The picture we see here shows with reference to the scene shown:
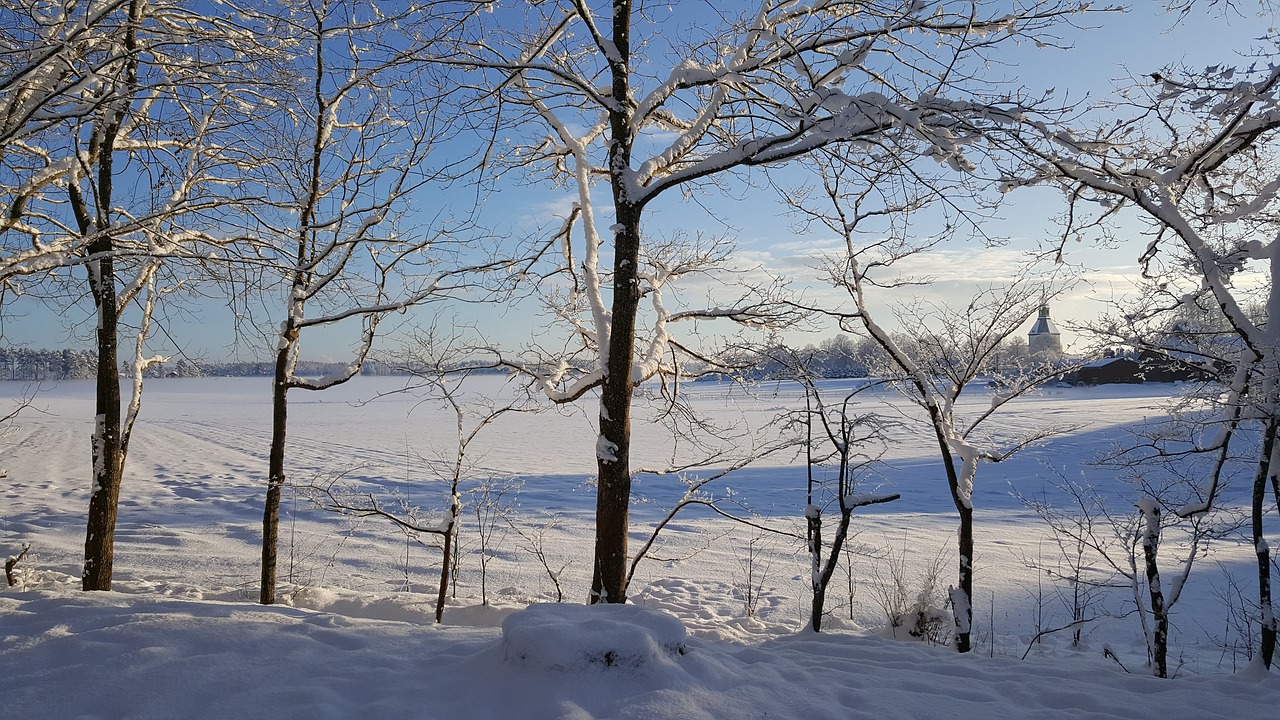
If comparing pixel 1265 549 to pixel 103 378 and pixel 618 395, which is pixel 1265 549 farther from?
pixel 103 378

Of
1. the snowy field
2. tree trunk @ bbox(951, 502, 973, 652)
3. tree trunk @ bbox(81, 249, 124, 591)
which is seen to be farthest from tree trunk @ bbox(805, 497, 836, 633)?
tree trunk @ bbox(81, 249, 124, 591)

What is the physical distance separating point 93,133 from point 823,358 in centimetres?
845

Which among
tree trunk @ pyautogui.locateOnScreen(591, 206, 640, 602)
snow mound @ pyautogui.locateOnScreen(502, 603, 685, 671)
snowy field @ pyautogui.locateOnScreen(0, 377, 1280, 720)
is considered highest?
tree trunk @ pyautogui.locateOnScreen(591, 206, 640, 602)

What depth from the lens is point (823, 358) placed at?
8.38 m

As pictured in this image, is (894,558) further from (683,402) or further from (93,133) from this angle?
(93,133)

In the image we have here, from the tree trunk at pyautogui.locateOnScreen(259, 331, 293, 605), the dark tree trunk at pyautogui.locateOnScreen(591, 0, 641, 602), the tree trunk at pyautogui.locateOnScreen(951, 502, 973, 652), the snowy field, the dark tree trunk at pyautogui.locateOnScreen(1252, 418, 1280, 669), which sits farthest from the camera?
the tree trunk at pyautogui.locateOnScreen(259, 331, 293, 605)

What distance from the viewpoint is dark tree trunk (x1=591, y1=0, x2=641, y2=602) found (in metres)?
5.71

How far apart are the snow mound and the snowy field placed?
12 mm

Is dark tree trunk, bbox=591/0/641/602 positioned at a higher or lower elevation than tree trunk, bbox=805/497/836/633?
higher

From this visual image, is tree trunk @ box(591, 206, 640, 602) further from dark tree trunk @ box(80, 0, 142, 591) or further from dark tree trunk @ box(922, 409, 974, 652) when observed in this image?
dark tree trunk @ box(80, 0, 142, 591)

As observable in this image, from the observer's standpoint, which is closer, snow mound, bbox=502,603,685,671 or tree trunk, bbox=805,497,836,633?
snow mound, bbox=502,603,685,671

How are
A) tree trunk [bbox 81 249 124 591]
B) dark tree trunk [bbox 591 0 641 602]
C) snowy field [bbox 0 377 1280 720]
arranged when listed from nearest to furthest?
snowy field [bbox 0 377 1280 720] → dark tree trunk [bbox 591 0 641 602] → tree trunk [bbox 81 249 124 591]

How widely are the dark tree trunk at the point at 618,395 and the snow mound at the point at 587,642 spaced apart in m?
1.74

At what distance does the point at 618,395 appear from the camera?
580cm
